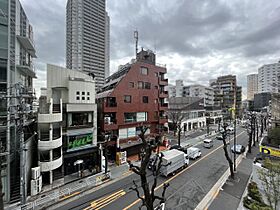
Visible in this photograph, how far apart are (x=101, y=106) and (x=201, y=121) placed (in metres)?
43.2

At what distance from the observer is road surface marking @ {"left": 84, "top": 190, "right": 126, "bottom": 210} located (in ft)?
41.3

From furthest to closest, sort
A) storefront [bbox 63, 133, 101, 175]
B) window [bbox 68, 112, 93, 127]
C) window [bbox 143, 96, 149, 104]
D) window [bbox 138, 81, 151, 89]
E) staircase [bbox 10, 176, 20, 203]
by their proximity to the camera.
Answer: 1. window [bbox 143, 96, 149, 104]
2. window [bbox 138, 81, 151, 89]
3. window [bbox 68, 112, 93, 127]
4. storefront [bbox 63, 133, 101, 175]
5. staircase [bbox 10, 176, 20, 203]

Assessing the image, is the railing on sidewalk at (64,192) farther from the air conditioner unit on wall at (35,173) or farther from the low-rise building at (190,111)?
the low-rise building at (190,111)

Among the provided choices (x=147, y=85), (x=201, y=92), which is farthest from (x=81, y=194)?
(x=201, y=92)

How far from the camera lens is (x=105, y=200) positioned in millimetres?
13391

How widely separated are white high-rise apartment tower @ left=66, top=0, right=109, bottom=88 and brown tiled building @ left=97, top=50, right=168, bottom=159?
204 feet

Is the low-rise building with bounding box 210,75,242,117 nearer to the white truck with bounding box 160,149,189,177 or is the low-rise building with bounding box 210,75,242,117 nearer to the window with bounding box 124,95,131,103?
the window with bounding box 124,95,131,103

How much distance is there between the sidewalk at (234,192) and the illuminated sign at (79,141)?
49.3ft

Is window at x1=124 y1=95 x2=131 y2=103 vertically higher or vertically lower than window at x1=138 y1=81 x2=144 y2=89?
lower

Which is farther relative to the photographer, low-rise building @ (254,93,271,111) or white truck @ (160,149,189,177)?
low-rise building @ (254,93,271,111)

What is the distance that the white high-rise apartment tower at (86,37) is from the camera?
90438 millimetres

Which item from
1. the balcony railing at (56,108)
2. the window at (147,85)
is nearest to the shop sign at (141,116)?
the window at (147,85)

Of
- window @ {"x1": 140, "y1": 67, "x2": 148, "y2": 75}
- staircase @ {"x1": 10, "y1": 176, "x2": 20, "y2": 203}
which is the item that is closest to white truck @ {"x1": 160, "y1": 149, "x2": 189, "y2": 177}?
staircase @ {"x1": 10, "y1": 176, "x2": 20, "y2": 203}

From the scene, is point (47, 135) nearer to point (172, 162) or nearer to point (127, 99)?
point (127, 99)
